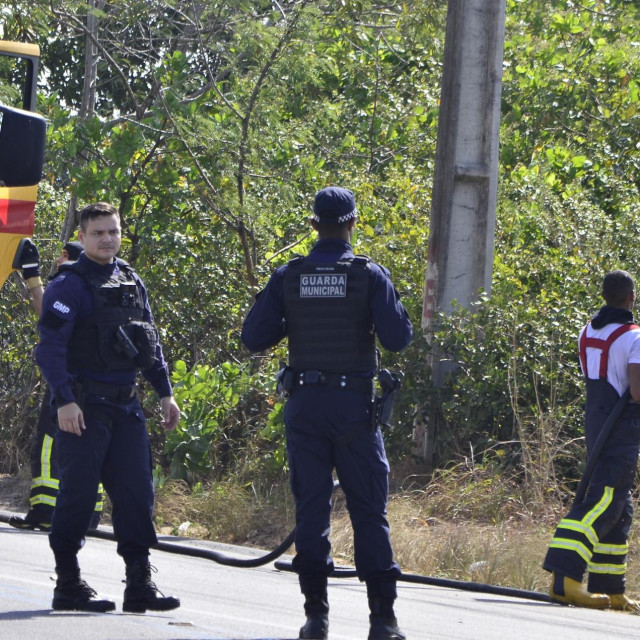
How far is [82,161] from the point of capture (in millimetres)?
11883

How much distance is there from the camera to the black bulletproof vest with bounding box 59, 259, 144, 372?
5.66m

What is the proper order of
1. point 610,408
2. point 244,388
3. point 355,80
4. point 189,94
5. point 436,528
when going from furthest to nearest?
point 355,80, point 189,94, point 244,388, point 436,528, point 610,408

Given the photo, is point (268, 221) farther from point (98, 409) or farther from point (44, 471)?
point (98, 409)

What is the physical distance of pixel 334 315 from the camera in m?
5.15

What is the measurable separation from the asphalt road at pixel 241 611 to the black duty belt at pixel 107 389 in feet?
3.21

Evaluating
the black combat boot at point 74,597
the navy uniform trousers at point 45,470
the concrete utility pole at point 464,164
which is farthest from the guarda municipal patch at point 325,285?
the concrete utility pole at point 464,164

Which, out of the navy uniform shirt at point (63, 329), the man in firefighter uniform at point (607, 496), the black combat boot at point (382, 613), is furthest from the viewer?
the man in firefighter uniform at point (607, 496)

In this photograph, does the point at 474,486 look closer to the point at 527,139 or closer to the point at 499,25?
the point at 499,25

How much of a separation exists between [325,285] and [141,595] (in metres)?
1.69

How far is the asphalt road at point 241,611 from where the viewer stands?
5.34m

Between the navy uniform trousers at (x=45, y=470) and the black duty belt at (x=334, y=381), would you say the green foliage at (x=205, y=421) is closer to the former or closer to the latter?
the navy uniform trousers at (x=45, y=470)

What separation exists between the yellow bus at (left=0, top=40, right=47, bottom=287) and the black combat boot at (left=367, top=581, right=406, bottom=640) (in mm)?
3654

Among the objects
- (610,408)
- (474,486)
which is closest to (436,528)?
(474,486)

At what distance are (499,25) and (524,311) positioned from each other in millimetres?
2329
